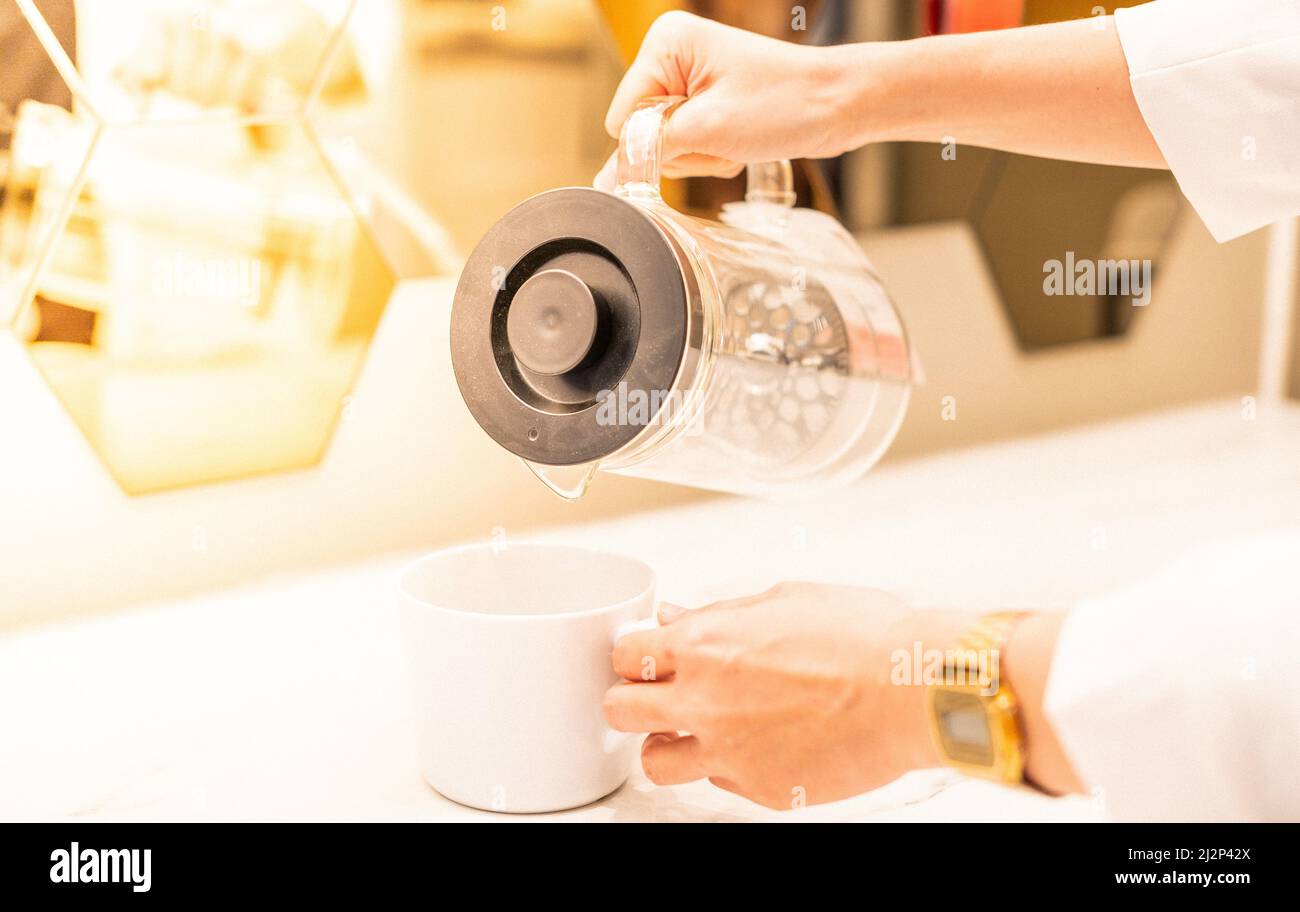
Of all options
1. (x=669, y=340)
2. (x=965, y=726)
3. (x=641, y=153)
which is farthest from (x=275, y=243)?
(x=965, y=726)

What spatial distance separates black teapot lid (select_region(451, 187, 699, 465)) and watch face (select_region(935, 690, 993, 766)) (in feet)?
0.54

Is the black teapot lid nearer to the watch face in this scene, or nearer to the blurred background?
the watch face

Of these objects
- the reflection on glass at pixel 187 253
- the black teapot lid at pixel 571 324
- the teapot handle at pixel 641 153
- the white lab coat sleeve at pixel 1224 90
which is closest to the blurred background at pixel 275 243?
the reflection on glass at pixel 187 253

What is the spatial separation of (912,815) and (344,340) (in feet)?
1.77

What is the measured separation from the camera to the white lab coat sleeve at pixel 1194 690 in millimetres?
423

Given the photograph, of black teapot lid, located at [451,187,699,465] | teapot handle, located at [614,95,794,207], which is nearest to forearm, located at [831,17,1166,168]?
teapot handle, located at [614,95,794,207]

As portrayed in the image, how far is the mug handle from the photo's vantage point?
54cm

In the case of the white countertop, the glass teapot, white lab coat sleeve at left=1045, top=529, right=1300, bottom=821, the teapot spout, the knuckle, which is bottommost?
the white countertop

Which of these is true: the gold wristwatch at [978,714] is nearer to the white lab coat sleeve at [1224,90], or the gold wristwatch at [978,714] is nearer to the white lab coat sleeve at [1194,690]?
the white lab coat sleeve at [1194,690]

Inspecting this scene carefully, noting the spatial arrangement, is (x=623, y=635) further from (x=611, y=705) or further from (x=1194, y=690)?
(x=1194, y=690)

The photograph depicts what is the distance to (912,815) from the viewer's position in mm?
562

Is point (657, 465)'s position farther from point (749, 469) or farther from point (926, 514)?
point (926, 514)

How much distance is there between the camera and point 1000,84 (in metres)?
0.73

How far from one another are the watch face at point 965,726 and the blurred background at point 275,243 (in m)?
0.43
